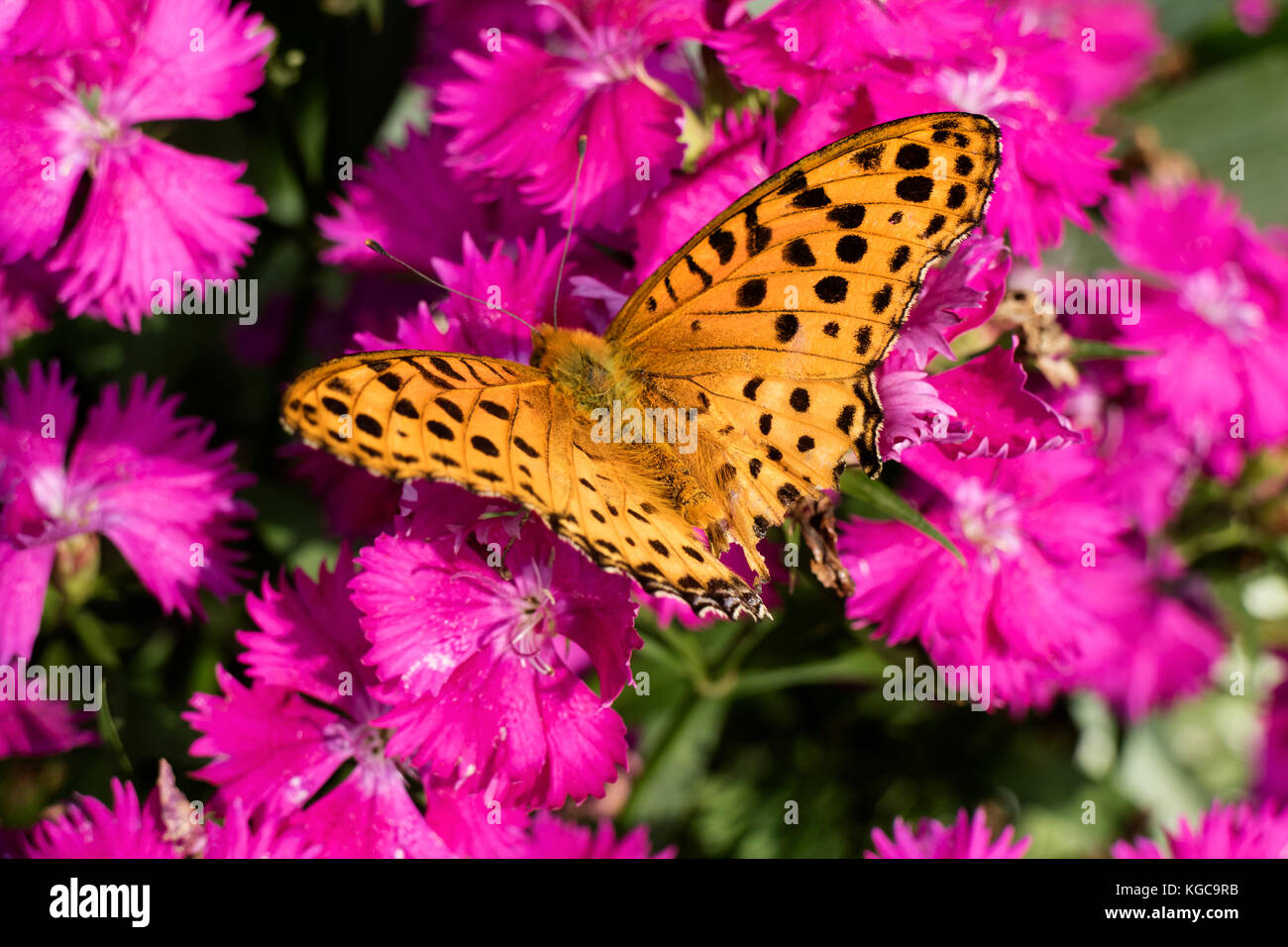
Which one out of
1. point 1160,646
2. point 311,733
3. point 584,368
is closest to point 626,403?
point 584,368

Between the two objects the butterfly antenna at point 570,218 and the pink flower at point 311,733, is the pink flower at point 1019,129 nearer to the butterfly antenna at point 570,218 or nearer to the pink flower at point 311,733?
the butterfly antenna at point 570,218

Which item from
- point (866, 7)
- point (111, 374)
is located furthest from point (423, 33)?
point (866, 7)

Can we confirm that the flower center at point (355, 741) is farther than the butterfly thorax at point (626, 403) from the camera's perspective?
Yes

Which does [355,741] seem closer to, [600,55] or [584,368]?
[584,368]

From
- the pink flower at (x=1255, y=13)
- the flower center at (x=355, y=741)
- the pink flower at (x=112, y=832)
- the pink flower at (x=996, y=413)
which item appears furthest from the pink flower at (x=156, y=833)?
the pink flower at (x=1255, y=13)

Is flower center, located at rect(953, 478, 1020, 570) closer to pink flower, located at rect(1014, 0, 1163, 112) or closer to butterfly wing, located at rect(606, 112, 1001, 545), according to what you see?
butterfly wing, located at rect(606, 112, 1001, 545)

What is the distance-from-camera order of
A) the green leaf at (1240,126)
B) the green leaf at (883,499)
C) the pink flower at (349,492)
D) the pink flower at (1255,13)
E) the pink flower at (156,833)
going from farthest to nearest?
1. the pink flower at (1255,13)
2. the green leaf at (1240,126)
3. the pink flower at (349,492)
4. the pink flower at (156,833)
5. the green leaf at (883,499)
